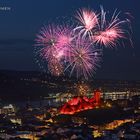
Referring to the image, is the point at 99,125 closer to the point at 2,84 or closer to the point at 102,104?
the point at 102,104

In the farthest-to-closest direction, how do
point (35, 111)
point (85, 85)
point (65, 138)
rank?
point (85, 85)
point (35, 111)
point (65, 138)

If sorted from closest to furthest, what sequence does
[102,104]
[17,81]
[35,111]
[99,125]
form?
[99,125] → [102,104] → [35,111] → [17,81]

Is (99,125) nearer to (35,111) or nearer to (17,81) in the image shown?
(35,111)

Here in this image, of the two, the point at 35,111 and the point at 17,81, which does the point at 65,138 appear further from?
the point at 17,81

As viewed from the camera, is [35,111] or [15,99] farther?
[15,99]

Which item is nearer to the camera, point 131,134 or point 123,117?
point 131,134

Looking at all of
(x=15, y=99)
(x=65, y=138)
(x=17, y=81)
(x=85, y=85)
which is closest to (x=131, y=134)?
(x=65, y=138)

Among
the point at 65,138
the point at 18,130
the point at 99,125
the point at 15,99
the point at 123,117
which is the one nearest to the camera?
the point at 65,138

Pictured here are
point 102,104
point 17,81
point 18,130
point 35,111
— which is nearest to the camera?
point 18,130

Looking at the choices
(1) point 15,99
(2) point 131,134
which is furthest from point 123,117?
(1) point 15,99
